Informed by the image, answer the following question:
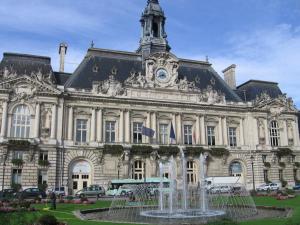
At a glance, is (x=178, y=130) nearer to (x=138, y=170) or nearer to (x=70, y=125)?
(x=138, y=170)

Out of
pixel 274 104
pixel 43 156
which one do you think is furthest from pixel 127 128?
pixel 274 104

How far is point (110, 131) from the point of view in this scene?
49.4 m

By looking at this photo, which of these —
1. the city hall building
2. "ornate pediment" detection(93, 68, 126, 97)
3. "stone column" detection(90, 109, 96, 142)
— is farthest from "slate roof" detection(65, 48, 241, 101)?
"stone column" detection(90, 109, 96, 142)

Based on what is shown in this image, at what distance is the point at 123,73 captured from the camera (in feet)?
174

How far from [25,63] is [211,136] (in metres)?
28.2

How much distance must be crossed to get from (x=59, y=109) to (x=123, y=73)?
11.2 m

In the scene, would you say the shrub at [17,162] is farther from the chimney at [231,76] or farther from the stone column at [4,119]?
the chimney at [231,76]

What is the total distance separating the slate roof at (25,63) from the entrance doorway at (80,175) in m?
13.2

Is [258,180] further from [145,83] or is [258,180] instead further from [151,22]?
[151,22]

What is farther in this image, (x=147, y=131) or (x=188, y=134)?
(x=188, y=134)

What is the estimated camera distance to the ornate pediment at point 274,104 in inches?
2254

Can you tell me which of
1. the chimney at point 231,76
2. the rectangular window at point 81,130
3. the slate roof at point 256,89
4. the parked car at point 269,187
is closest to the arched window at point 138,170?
the rectangular window at point 81,130

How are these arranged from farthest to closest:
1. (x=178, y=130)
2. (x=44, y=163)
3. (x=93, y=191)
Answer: (x=178, y=130)
(x=44, y=163)
(x=93, y=191)

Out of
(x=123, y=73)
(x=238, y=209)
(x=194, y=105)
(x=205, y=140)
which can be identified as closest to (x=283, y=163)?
(x=205, y=140)
